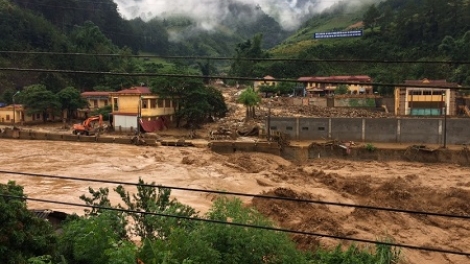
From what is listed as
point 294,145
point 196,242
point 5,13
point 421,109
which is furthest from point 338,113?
point 5,13

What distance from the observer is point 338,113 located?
41.2 metres

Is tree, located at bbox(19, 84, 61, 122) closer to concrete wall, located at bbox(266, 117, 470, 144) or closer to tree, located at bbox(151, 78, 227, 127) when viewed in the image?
tree, located at bbox(151, 78, 227, 127)

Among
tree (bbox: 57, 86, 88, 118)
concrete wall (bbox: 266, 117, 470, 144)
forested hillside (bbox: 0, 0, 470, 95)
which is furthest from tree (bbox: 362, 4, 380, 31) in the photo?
tree (bbox: 57, 86, 88, 118)

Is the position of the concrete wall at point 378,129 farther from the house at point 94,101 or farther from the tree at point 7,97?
the tree at point 7,97

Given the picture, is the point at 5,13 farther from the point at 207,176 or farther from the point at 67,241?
the point at 67,241

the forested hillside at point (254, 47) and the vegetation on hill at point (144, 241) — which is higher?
the forested hillside at point (254, 47)

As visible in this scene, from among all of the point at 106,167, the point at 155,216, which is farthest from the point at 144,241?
the point at 106,167

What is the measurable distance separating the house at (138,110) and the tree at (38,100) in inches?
274

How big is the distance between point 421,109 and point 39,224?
3519 centimetres

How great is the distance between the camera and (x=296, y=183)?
78.5ft

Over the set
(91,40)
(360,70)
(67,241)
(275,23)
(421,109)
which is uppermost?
(275,23)

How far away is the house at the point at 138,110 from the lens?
1449 inches

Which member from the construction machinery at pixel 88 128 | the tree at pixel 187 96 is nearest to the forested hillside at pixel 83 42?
the tree at pixel 187 96

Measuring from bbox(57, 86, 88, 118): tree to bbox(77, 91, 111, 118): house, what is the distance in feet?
4.94
